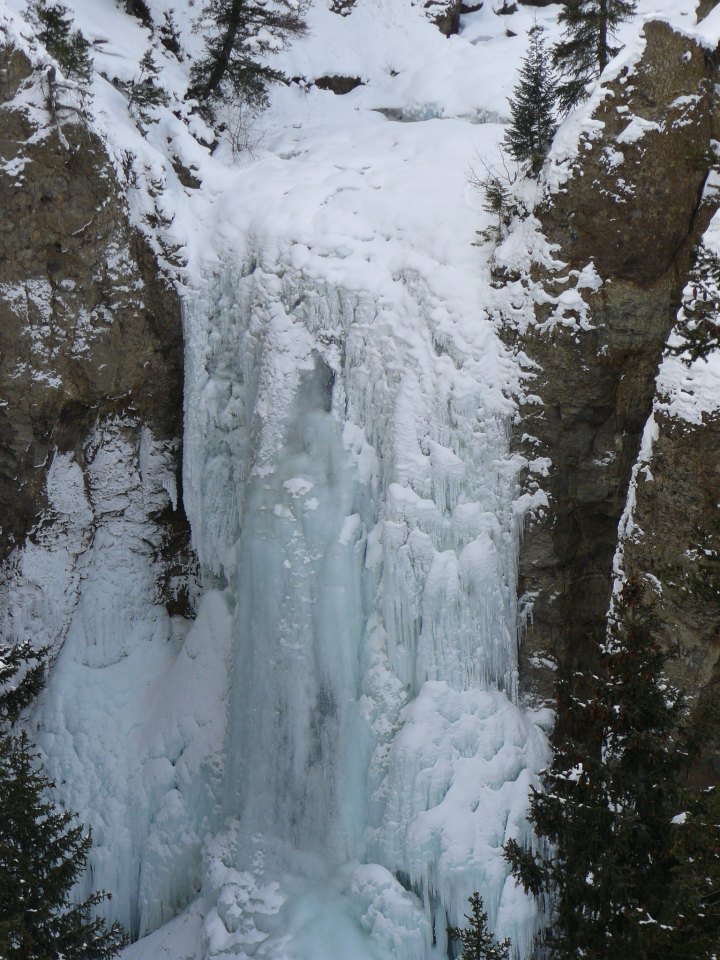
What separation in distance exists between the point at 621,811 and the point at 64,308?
8219 mm

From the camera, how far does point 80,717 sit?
1253 centimetres

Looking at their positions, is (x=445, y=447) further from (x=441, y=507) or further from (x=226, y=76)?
(x=226, y=76)

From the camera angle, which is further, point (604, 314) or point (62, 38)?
point (62, 38)

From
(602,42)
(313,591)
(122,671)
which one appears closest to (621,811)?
(313,591)

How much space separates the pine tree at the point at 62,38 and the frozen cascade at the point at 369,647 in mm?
3925

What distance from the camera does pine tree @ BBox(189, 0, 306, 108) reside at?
48.7 ft

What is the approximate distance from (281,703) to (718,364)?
5.64m

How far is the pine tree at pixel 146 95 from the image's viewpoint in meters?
13.1

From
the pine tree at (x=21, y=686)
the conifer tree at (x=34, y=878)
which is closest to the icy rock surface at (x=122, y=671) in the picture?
the pine tree at (x=21, y=686)

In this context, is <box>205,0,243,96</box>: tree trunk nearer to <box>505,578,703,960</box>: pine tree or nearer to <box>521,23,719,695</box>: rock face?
<box>521,23,719,695</box>: rock face

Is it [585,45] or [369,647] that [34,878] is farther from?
[585,45]

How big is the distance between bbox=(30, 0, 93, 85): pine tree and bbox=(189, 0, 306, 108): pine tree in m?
2.36

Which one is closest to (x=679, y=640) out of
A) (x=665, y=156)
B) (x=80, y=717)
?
(x=665, y=156)

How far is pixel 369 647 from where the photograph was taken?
10.5 metres
